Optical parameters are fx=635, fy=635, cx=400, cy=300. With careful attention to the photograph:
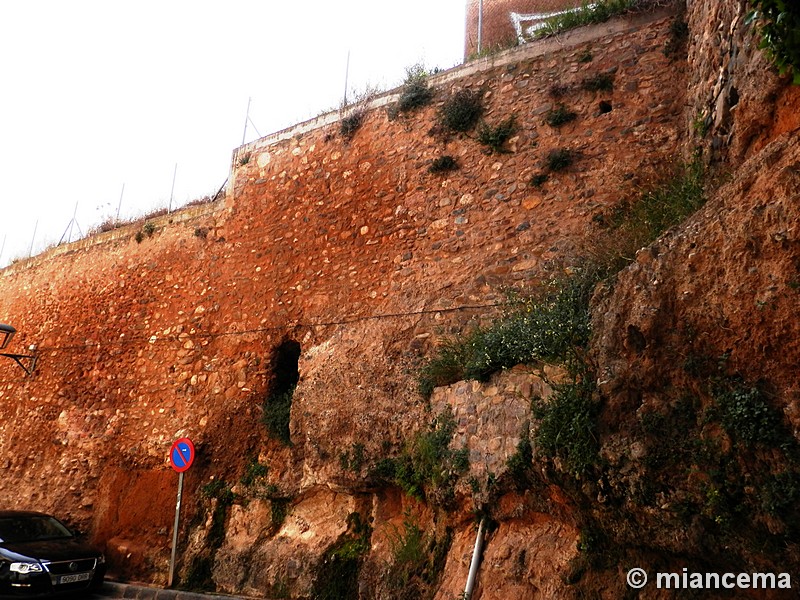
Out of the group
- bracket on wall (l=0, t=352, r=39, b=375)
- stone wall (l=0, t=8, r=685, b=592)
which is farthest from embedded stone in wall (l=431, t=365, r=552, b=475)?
bracket on wall (l=0, t=352, r=39, b=375)

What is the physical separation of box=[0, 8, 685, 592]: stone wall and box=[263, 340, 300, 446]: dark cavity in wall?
13 cm

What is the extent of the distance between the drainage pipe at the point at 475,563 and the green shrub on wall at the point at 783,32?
4611mm

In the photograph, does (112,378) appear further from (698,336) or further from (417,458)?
(698,336)

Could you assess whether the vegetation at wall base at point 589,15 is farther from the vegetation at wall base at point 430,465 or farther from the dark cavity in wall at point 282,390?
the dark cavity in wall at point 282,390

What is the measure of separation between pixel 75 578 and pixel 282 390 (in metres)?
3.71

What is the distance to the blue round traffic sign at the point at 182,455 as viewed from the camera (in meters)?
9.23

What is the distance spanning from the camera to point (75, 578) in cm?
862

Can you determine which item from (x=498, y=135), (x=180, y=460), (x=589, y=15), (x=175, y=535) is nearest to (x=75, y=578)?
(x=175, y=535)

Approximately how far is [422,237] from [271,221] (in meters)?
3.04

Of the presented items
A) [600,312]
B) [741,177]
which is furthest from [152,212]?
[741,177]

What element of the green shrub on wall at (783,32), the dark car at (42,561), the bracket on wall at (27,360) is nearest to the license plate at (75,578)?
the dark car at (42,561)

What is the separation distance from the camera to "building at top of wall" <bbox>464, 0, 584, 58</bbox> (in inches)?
474

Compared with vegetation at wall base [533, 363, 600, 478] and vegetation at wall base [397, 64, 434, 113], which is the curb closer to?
vegetation at wall base [533, 363, 600, 478]

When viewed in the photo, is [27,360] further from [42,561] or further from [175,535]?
[175,535]
